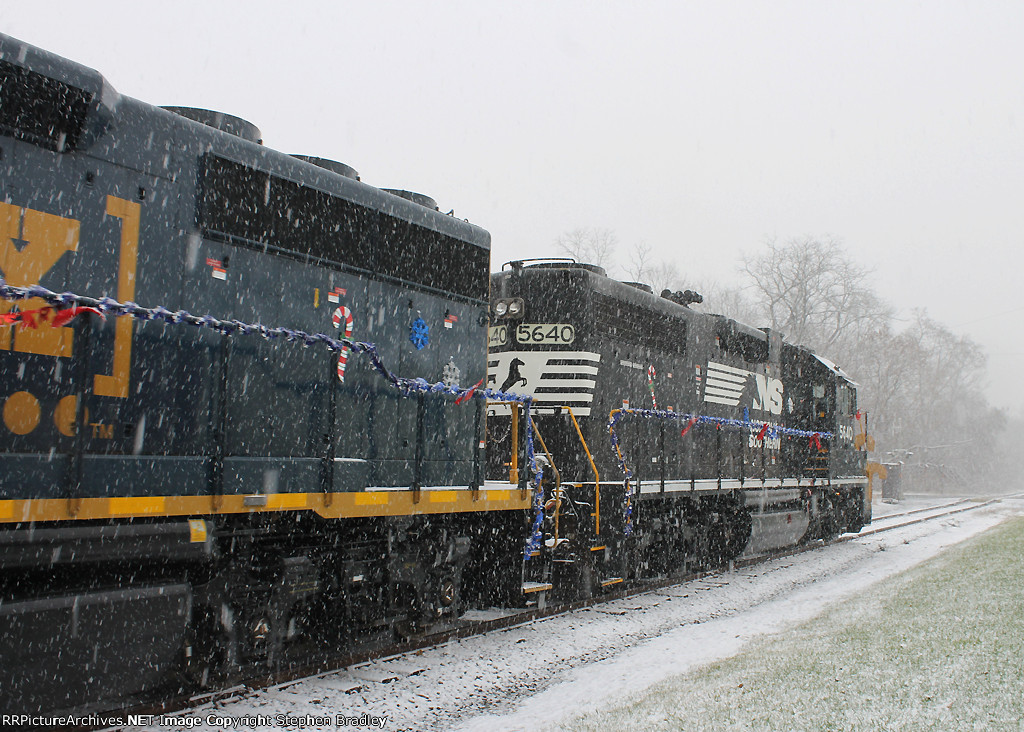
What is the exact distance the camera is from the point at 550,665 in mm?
5953

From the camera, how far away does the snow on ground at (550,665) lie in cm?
473

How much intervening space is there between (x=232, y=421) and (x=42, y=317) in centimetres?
143

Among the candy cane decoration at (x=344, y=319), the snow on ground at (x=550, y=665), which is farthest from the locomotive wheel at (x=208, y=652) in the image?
the candy cane decoration at (x=344, y=319)

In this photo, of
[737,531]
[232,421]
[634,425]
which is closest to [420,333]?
[232,421]

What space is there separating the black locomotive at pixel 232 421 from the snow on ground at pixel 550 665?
0.43 m

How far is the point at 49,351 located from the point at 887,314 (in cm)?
5078

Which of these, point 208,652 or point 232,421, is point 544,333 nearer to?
point 232,421

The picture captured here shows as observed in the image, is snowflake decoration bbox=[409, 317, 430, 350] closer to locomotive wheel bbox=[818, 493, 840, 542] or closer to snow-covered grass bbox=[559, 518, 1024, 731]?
snow-covered grass bbox=[559, 518, 1024, 731]

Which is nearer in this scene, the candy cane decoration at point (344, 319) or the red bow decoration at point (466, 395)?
the candy cane decoration at point (344, 319)

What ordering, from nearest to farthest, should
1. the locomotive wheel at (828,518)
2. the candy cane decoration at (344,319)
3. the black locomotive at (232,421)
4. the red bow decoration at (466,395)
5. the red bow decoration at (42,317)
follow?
1. the red bow decoration at (42,317)
2. the black locomotive at (232,421)
3. the candy cane decoration at (344,319)
4. the red bow decoration at (466,395)
5. the locomotive wheel at (828,518)

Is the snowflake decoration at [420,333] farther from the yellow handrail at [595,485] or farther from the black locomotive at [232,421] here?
the yellow handrail at [595,485]

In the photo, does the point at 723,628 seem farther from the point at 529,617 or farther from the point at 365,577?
the point at 365,577

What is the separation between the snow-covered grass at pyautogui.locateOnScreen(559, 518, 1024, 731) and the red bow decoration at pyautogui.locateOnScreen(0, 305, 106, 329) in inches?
132

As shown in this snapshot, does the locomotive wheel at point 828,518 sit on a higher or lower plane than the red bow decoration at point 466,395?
lower
